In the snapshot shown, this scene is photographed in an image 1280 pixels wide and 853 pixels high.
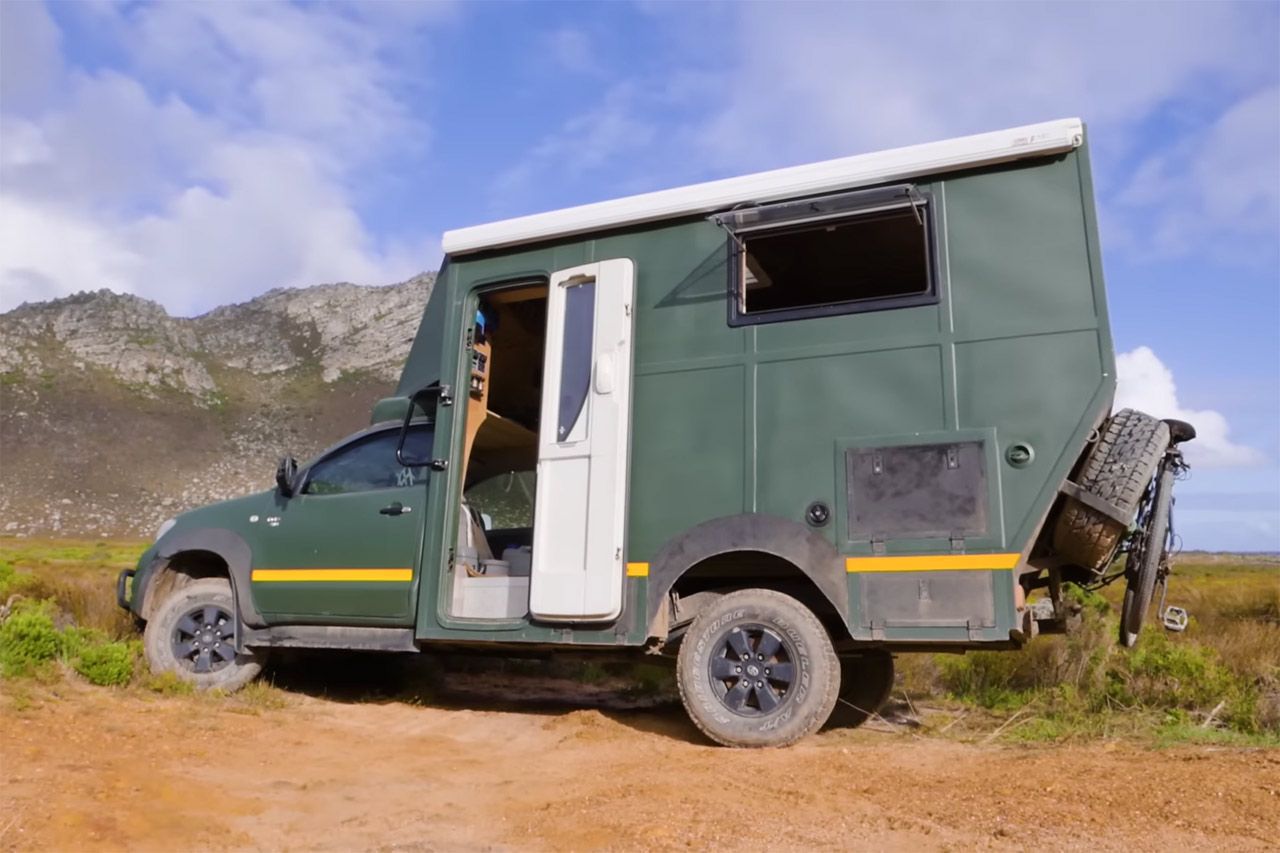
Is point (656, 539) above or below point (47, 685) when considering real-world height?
above

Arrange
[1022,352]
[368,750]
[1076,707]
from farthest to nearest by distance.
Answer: [1076,707] → [368,750] → [1022,352]

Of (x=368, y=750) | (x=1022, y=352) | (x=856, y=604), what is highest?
(x=1022, y=352)

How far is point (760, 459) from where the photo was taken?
225 inches

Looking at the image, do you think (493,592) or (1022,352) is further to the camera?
(493,592)

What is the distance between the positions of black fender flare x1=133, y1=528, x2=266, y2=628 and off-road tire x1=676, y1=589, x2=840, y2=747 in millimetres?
3308

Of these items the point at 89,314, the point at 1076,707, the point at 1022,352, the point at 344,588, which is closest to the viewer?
the point at 1022,352

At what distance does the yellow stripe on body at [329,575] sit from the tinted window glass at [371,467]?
599 mm

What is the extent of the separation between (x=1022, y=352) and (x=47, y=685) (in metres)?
6.24

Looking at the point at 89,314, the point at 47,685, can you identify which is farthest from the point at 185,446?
the point at 47,685

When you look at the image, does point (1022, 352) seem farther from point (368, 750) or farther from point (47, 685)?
point (47, 685)

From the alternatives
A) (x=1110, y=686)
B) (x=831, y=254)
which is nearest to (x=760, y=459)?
(x=831, y=254)

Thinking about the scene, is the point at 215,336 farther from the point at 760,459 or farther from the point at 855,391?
the point at 855,391

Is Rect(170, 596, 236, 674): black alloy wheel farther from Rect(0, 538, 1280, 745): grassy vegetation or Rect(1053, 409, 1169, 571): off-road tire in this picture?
Rect(1053, 409, 1169, 571): off-road tire

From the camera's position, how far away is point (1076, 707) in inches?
247
